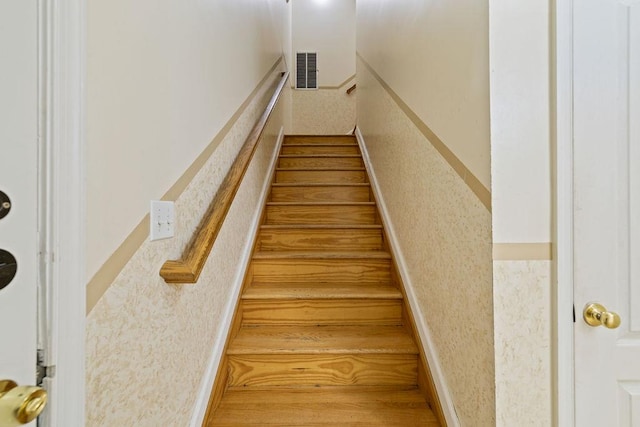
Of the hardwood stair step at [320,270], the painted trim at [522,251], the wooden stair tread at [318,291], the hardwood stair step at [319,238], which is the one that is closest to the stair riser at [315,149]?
the hardwood stair step at [319,238]

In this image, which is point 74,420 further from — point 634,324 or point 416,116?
point 416,116

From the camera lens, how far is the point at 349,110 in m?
5.86

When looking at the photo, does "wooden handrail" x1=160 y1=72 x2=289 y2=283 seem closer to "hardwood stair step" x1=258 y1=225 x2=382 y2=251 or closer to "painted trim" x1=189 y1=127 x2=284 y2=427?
"painted trim" x1=189 y1=127 x2=284 y2=427

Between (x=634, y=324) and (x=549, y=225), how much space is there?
368 mm

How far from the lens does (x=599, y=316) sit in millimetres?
997

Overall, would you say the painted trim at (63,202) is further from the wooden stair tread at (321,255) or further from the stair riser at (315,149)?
the stair riser at (315,149)

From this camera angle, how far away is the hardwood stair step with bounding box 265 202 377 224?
9.05ft

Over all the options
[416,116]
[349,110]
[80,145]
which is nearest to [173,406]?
[80,145]

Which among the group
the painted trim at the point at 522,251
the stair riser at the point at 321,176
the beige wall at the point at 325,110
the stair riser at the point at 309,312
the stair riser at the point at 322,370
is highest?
the beige wall at the point at 325,110

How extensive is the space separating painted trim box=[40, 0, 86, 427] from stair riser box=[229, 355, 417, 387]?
1.00 m

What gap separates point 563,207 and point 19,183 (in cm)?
127

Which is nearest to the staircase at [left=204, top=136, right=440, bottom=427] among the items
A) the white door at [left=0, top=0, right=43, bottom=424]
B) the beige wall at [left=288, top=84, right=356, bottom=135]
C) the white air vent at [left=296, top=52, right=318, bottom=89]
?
the white door at [left=0, top=0, right=43, bottom=424]

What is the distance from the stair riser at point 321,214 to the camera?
Answer: 2.76 m

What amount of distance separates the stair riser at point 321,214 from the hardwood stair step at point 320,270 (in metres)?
0.59
